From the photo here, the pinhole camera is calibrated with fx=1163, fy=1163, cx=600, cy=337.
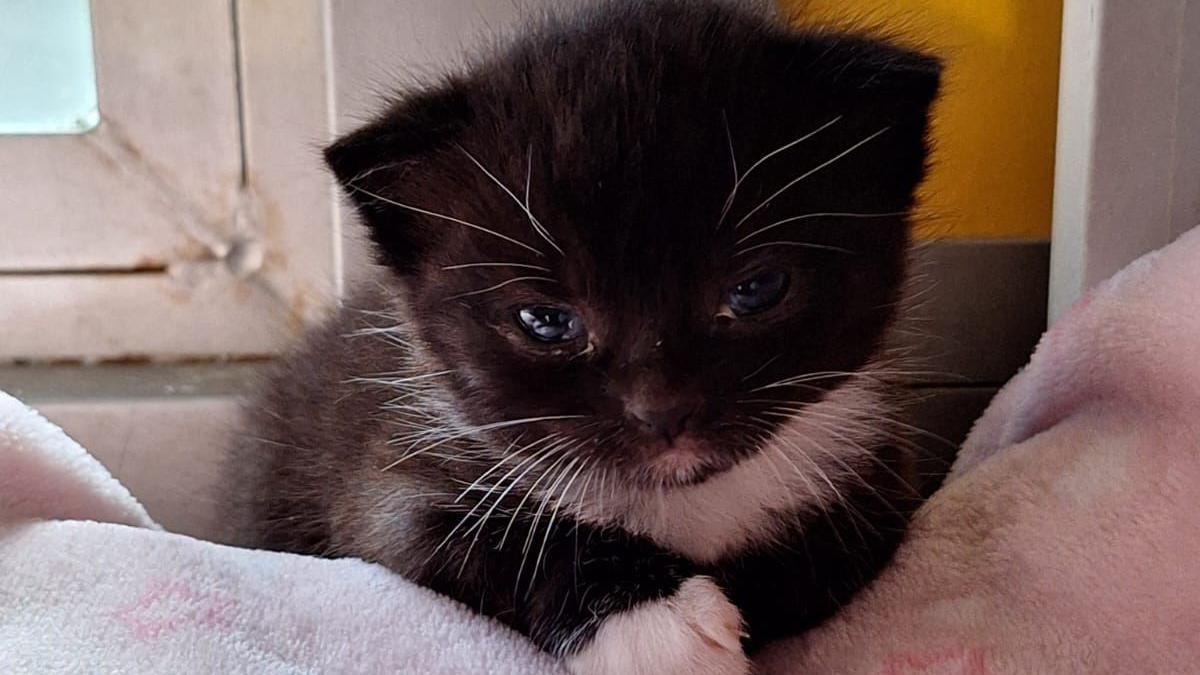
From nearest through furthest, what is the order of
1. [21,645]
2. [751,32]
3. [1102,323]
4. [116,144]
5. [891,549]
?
[21,645]
[751,32]
[891,549]
[1102,323]
[116,144]

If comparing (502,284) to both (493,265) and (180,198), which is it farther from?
(180,198)

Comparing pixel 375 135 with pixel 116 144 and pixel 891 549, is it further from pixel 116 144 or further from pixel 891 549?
pixel 116 144

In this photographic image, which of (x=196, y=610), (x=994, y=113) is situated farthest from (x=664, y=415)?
(x=994, y=113)

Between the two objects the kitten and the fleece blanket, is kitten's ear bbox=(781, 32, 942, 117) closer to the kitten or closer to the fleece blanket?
the kitten

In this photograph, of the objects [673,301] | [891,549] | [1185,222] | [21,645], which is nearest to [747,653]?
[891,549]

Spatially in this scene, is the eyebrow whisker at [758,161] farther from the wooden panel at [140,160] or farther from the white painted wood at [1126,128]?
the wooden panel at [140,160]

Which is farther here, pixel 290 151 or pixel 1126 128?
pixel 290 151
